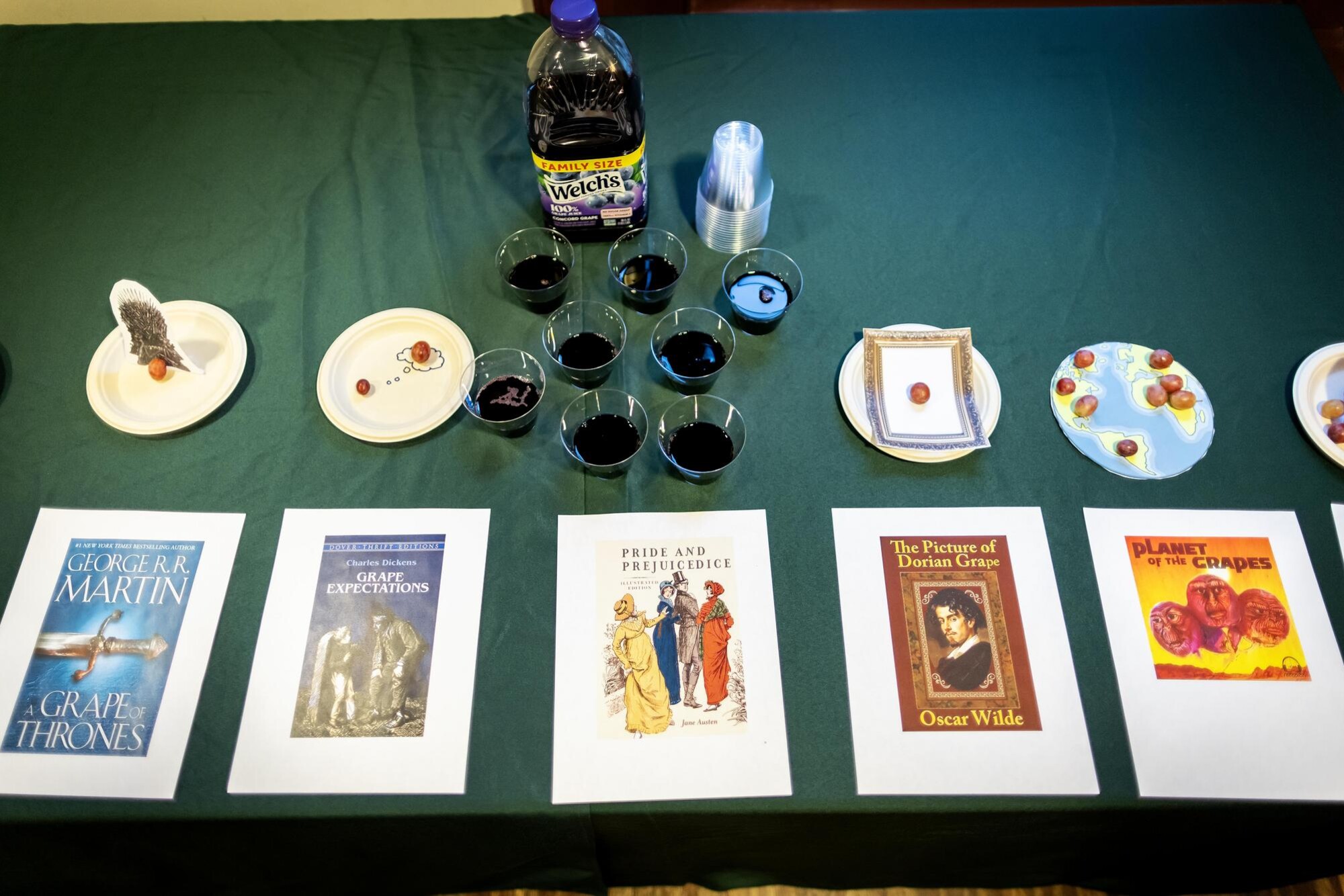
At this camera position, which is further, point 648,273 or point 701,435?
point 648,273

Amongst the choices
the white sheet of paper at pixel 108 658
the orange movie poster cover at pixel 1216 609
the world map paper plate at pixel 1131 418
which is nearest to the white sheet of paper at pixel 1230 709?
the orange movie poster cover at pixel 1216 609

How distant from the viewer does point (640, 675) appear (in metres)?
0.96

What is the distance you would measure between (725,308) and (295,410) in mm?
676

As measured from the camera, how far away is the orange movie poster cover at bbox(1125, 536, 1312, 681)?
3.19 feet

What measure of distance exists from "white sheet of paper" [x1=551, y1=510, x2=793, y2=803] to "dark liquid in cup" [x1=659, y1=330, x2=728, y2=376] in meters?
0.22

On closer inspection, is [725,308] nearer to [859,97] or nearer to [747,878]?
[859,97]

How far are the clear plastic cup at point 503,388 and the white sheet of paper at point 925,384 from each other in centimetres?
52

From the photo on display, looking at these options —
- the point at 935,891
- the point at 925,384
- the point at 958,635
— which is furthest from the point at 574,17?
the point at 935,891

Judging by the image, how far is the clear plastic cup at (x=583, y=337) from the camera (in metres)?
1.13

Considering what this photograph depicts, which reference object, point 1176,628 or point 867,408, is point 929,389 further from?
point 1176,628

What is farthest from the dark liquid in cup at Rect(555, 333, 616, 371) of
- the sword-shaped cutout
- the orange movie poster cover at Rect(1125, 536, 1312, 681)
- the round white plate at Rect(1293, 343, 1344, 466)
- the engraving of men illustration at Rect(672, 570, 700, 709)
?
the round white plate at Rect(1293, 343, 1344, 466)

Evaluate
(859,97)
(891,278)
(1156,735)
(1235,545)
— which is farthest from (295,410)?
(1235,545)

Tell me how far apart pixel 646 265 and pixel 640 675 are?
2.09ft

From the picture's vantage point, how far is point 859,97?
1.44 m
